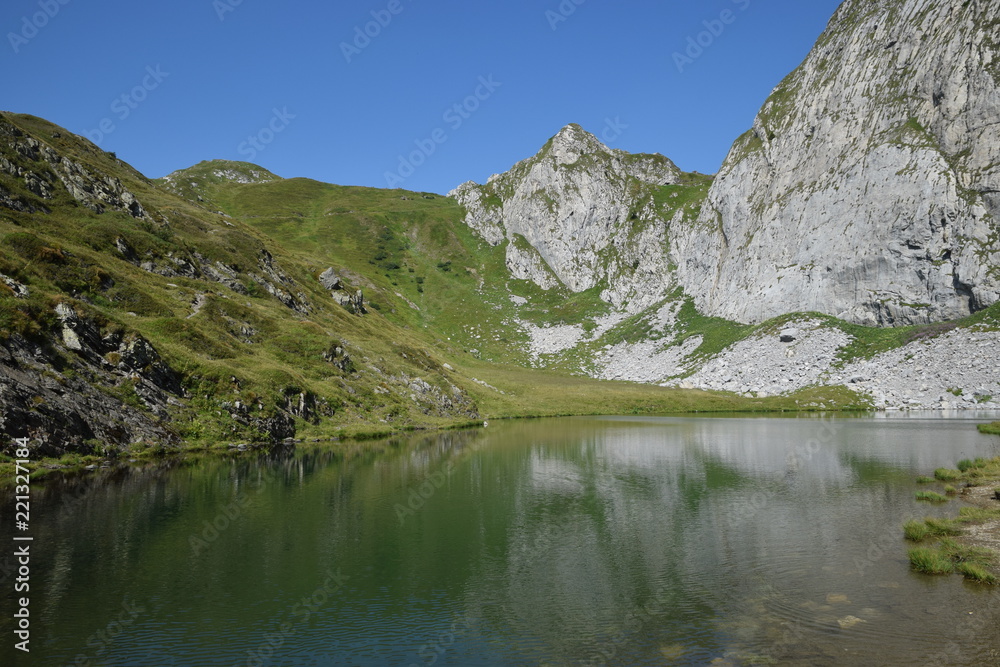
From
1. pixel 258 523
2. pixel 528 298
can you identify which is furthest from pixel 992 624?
pixel 528 298

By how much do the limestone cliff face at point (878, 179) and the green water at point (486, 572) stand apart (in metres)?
82.8

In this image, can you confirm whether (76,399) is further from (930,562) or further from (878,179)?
(878,179)

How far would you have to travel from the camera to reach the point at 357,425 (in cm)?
6525

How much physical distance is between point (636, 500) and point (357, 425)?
39470 mm

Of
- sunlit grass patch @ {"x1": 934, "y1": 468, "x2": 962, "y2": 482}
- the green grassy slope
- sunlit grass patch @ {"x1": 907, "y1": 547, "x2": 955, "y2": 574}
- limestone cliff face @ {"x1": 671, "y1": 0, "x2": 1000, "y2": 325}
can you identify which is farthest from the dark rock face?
limestone cliff face @ {"x1": 671, "y1": 0, "x2": 1000, "y2": 325}

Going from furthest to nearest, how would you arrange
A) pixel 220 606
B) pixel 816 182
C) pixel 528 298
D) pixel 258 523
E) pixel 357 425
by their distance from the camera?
1. pixel 528 298
2. pixel 816 182
3. pixel 357 425
4. pixel 258 523
5. pixel 220 606

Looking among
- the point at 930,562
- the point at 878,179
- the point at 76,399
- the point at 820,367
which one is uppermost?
the point at 878,179

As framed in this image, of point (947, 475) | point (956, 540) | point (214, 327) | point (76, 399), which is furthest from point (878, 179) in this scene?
point (76, 399)

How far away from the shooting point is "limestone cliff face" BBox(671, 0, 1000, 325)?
103375mm

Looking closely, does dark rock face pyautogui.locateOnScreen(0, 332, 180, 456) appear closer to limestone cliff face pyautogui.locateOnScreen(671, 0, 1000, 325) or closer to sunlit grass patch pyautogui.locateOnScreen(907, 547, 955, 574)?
sunlit grass patch pyautogui.locateOnScreen(907, 547, 955, 574)

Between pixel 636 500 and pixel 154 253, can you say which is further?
pixel 154 253

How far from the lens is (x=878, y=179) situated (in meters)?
115

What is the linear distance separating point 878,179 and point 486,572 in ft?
418

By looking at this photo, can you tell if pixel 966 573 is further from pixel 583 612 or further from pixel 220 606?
pixel 220 606
